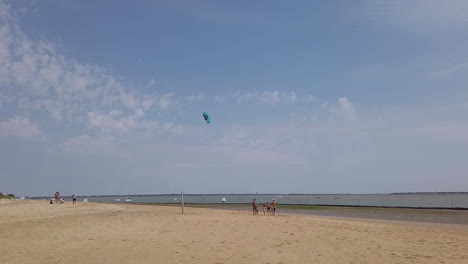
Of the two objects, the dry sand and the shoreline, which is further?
the shoreline

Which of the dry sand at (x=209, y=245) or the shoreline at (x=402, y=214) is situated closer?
the dry sand at (x=209, y=245)

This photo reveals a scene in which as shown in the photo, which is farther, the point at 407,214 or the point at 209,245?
the point at 407,214

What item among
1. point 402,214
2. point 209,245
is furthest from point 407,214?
point 209,245

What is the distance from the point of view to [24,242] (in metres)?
16.9

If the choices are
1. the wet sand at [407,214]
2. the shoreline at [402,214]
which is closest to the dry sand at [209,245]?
the shoreline at [402,214]

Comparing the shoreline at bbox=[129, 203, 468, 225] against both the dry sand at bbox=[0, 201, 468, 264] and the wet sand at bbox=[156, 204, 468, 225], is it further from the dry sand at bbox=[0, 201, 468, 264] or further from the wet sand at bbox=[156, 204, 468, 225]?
the dry sand at bbox=[0, 201, 468, 264]

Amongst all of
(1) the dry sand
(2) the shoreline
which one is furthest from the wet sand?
(1) the dry sand

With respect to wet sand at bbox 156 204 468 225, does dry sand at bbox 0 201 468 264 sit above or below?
above

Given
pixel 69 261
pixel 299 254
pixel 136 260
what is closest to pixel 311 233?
pixel 299 254

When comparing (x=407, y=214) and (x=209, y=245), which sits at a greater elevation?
(x=209, y=245)

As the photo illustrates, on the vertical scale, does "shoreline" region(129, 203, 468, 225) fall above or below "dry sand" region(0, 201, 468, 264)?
below

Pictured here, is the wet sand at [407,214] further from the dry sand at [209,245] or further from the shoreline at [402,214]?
the dry sand at [209,245]

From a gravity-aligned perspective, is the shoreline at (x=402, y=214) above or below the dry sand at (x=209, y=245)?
below

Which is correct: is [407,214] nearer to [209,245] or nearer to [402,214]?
[402,214]
